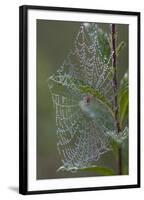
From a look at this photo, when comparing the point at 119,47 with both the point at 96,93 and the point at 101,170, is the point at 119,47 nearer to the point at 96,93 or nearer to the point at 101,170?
the point at 96,93

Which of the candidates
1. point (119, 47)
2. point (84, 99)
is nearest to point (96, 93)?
point (84, 99)

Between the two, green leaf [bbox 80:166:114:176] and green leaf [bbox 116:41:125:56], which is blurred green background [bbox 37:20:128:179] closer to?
green leaf [bbox 80:166:114:176]

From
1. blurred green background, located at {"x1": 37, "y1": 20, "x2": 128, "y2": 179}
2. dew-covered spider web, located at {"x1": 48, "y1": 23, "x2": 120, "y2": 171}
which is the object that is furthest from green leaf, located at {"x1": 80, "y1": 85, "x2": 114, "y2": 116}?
blurred green background, located at {"x1": 37, "y1": 20, "x2": 128, "y2": 179}

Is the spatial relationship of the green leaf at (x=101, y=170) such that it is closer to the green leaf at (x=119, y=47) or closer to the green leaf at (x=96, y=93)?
the green leaf at (x=96, y=93)
